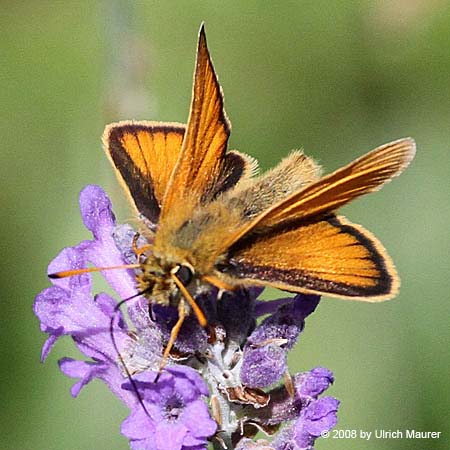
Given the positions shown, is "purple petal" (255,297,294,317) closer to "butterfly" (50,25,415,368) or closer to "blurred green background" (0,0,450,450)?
"butterfly" (50,25,415,368)

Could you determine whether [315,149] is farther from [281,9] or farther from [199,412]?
[199,412]

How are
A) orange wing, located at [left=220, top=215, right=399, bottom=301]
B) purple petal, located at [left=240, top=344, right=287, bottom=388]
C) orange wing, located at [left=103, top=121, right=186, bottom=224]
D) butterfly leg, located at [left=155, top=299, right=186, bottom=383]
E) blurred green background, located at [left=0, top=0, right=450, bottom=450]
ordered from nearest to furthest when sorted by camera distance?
1. orange wing, located at [left=220, top=215, right=399, bottom=301]
2. butterfly leg, located at [left=155, top=299, right=186, bottom=383]
3. purple petal, located at [left=240, top=344, right=287, bottom=388]
4. orange wing, located at [left=103, top=121, right=186, bottom=224]
5. blurred green background, located at [left=0, top=0, right=450, bottom=450]

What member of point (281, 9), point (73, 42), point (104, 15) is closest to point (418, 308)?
point (104, 15)

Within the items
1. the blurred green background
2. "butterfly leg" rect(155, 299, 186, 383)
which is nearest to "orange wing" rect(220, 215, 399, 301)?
"butterfly leg" rect(155, 299, 186, 383)

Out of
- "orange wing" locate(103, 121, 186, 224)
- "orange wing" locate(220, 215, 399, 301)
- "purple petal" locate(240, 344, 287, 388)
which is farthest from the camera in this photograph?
"orange wing" locate(103, 121, 186, 224)

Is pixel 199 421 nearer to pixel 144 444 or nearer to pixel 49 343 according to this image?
pixel 144 444

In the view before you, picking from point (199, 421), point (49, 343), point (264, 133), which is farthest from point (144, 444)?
point (264, 133)
